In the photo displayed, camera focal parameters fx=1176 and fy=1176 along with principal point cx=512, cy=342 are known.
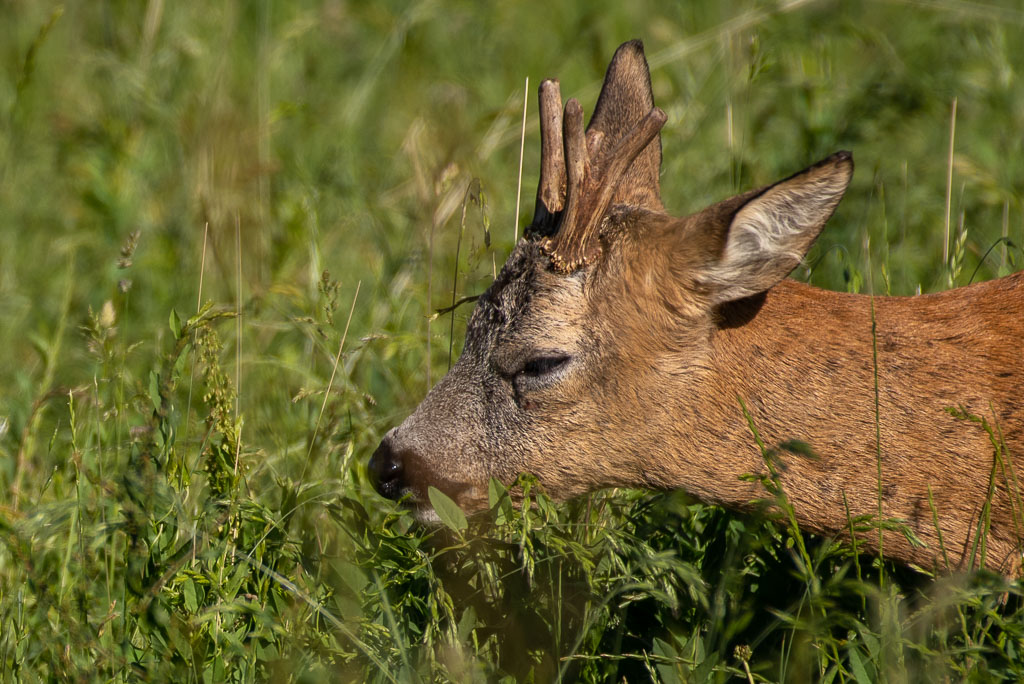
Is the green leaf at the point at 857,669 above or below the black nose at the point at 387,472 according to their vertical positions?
below

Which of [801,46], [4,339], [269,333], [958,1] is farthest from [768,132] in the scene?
[4,339]

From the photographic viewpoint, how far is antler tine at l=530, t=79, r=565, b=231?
3.48 m

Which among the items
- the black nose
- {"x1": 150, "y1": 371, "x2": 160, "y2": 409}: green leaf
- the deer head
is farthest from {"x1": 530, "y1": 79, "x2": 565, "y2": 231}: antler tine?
{"x1": 150, "y1": 371, "x2": 160, "y2": 409}: green leaf

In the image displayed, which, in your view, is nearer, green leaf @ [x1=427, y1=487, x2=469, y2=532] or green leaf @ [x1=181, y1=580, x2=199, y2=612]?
green leaf @ [x1=427, y1=487, x2=469, y2=532]

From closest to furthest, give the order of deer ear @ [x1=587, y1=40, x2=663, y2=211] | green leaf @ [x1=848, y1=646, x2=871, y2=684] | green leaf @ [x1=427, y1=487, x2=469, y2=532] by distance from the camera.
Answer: green leaf @ [x1=848, y1=646, x2=871, y2=684] < green leaf @ [x1=427, y1=487, x2=469, y2=532] < deer ear @ [x1=587, y1=40, x2=663, y2=211]

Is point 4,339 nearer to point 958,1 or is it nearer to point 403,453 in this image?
point 403,453

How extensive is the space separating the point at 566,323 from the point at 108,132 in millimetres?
4377

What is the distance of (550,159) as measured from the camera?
3531 mm

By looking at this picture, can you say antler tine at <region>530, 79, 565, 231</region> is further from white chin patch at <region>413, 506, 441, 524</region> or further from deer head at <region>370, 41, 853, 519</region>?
white chin patch at <region>413, 506, 441, 524</region>

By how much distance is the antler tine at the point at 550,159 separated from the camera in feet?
11.4

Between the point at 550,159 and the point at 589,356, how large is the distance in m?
0.63

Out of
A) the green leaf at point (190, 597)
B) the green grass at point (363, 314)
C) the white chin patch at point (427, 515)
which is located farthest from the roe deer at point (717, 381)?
the green leaf at point (190, 597)

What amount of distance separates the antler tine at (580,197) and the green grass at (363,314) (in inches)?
13.5

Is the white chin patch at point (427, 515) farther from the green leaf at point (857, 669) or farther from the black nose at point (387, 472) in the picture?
the green leaf at point (857, 669)
